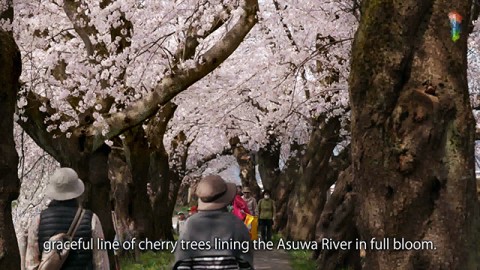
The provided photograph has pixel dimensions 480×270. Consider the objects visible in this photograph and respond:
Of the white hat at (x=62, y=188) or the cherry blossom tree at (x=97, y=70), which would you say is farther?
the cherry blossom tree at (x=97, y=70)

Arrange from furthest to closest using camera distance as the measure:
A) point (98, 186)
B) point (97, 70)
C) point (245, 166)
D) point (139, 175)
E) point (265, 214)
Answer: point (245, 166) → point (265, 214) → point (139, 175) → point (97, 70) → point (98, 186)

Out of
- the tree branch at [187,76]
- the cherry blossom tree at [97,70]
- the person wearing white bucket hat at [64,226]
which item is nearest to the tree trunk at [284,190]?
the cherry blossom tree at [97,70]

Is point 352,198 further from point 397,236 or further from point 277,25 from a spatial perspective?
point 277,25

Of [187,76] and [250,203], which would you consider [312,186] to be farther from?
[187,76]

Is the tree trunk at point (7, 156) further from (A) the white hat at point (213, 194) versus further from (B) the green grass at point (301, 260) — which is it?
(B) the green grass at point (301, 260)

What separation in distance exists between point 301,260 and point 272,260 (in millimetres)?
936

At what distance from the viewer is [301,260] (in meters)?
17.9

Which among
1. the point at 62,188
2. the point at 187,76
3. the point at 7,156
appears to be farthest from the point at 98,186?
the point at 62,188

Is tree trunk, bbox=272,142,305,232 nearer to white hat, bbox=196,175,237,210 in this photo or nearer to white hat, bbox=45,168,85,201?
white hat, bbox=45,168,85,201

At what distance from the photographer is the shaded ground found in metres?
16.8

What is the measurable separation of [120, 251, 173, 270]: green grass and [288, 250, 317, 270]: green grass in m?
2.77

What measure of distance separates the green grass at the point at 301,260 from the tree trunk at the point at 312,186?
2.12 m

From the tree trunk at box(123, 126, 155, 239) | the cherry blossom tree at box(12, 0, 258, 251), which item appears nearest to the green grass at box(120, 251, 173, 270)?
the tree trunk at box(123, 126, 155, 239)

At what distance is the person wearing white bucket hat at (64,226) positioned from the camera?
18.9ft
